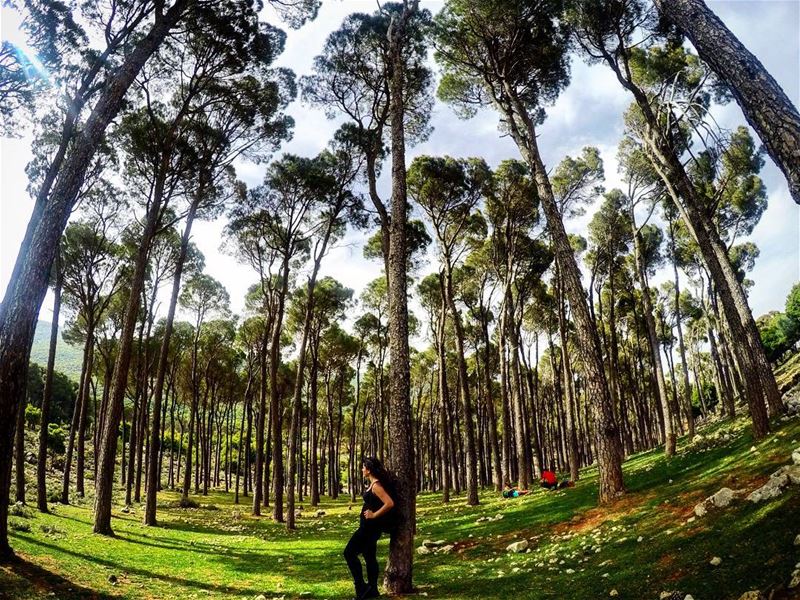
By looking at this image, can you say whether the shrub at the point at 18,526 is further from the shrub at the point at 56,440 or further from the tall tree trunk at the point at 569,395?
the shrub at the point at 56,440

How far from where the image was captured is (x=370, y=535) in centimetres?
700

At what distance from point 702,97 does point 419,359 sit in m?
34.8

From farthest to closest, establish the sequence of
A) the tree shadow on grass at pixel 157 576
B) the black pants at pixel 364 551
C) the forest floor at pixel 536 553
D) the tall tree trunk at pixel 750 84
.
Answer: the tree shadow on grass at pixel 157 576 → the black pants at pixel 364 551 → the forest floor at pixel 536 553 → the tall tree trunk at pixel 750 84

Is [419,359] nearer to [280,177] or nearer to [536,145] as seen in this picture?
[280,177]

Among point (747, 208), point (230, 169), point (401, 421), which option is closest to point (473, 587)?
point (401, 421)

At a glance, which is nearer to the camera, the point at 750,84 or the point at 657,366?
the point at 750,84

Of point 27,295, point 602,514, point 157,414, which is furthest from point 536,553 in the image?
point 157,414

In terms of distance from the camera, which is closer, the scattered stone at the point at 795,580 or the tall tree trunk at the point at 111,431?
the scattered stone at the point at 795,580

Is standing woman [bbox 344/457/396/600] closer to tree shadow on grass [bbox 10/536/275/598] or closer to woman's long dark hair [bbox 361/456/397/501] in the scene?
woman's long dark hair [bbox 361/456/397/501]

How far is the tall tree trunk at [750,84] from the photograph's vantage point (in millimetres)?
4770

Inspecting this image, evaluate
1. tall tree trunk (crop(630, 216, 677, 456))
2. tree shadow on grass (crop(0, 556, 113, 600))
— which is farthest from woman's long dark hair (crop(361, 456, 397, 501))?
tall tree trunk (crop(630, 216, 677, 456))

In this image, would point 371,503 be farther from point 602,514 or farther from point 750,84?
point 750,84

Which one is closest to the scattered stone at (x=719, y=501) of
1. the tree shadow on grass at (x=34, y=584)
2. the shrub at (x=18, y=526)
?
the tree shadow on grass at (x=34, y=584)

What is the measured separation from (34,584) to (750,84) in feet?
40.8
